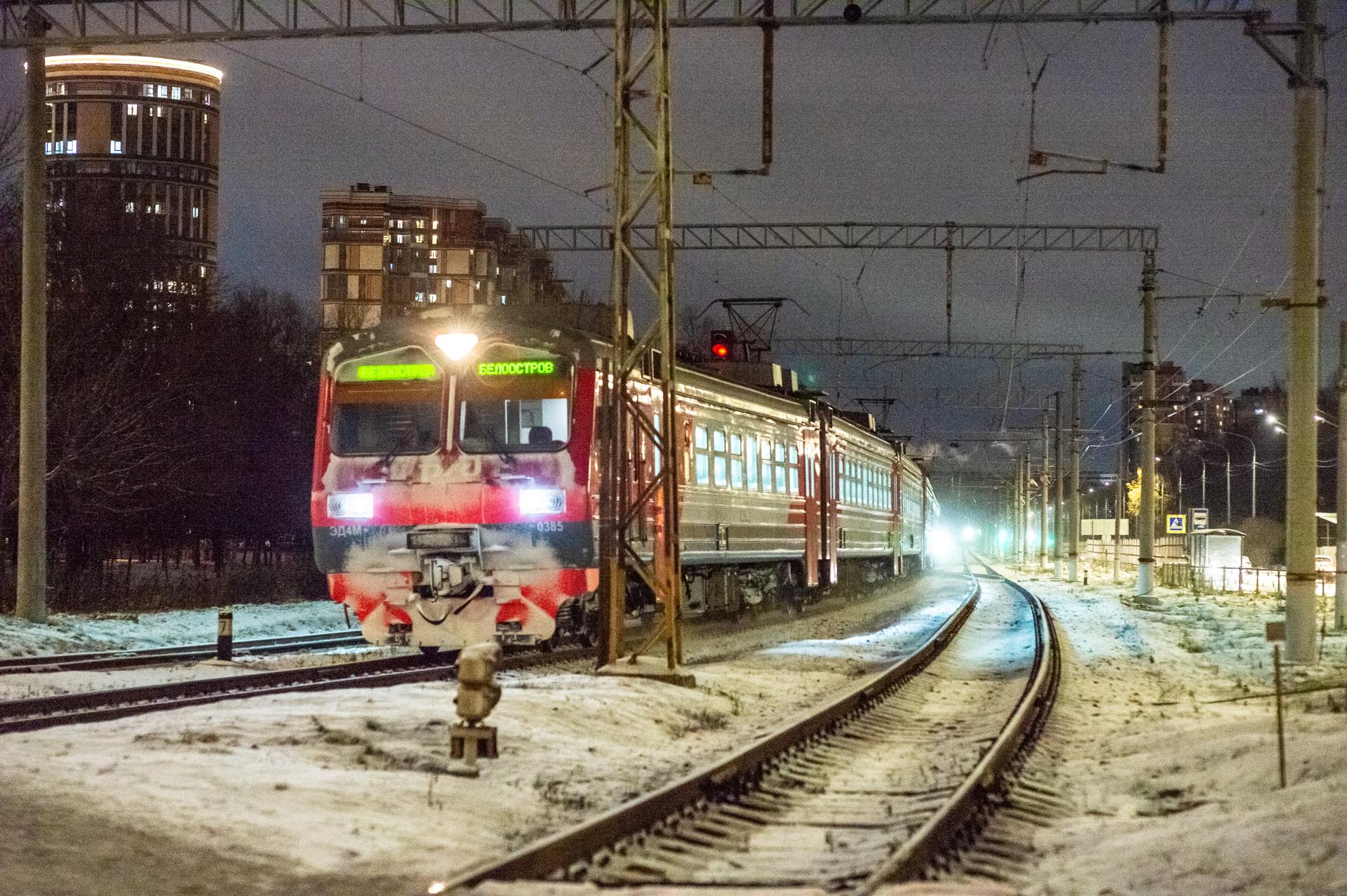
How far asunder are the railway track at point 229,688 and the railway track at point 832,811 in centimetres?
433

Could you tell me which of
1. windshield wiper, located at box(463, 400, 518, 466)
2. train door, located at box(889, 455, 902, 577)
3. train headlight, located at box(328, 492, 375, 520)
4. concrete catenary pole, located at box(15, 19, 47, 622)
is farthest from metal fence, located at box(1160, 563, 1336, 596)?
train headlight, located at box(328, 492, 375, 520)

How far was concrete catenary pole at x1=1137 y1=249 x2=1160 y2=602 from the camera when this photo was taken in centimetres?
3516

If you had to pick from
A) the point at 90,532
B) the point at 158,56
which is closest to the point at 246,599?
the point at 90,532

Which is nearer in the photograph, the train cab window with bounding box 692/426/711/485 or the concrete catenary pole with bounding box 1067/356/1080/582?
the train cab window with bounding box 692/426/711/485

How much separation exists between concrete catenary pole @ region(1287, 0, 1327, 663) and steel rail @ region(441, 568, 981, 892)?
6389 millimetres

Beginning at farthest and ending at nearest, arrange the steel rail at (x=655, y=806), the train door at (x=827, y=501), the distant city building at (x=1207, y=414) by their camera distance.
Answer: the distant city building at (x=1207, y=414)
the train door at (x=827, y=501)
the steel rail at (x=655, y=806)

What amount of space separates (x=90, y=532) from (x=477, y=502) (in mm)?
28823

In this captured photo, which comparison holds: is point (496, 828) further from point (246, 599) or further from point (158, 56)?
point (158, 56)

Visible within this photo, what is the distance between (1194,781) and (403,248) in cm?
11936

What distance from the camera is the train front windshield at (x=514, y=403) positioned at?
16156mm

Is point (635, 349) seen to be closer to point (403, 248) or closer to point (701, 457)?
point (701, 457)

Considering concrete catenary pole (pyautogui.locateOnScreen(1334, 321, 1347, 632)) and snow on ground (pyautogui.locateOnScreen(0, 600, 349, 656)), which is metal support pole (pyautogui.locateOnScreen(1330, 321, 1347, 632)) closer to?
concrete catenary pole (pyautogui.locateOnScreen(1334, 321, 1347, 632))

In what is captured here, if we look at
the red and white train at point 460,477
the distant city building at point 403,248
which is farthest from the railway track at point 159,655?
the distant city building at point 403,248

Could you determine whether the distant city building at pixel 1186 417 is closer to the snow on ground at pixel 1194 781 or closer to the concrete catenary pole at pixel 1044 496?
the concrete catenary pole at pixel 1044 496
